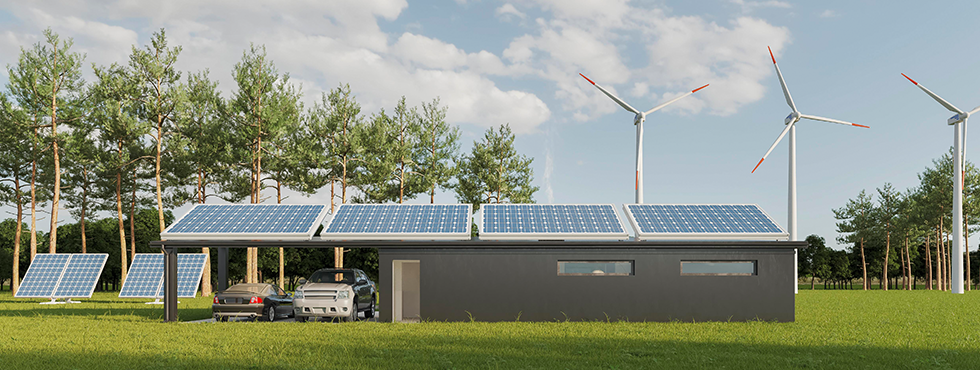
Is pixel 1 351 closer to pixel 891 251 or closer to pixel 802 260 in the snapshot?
pixel 891 251

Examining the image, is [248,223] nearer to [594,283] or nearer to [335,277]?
[335,277]

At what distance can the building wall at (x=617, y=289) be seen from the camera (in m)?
17.2

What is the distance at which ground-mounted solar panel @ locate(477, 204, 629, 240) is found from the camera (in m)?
17.3

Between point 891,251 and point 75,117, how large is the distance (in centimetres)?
8330

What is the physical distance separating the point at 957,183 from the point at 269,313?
41.9m

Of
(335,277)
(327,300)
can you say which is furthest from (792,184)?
(327,300)

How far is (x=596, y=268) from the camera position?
1756cm

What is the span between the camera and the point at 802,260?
84812 mm

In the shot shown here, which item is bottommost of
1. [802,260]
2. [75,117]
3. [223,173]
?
[802,260]

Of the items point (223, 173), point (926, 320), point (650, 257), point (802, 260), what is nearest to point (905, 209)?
point (802, 260)

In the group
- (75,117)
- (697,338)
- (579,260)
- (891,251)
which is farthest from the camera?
(891,251)

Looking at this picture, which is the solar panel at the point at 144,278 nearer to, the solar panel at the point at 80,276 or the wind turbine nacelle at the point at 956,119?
the solar panel at the point at 80,276

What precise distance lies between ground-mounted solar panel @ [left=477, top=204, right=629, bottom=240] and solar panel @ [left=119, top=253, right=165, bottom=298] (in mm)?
15866

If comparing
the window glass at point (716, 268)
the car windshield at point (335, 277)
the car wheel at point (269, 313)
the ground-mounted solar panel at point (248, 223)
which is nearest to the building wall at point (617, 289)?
the window glass at point (716, 268)
